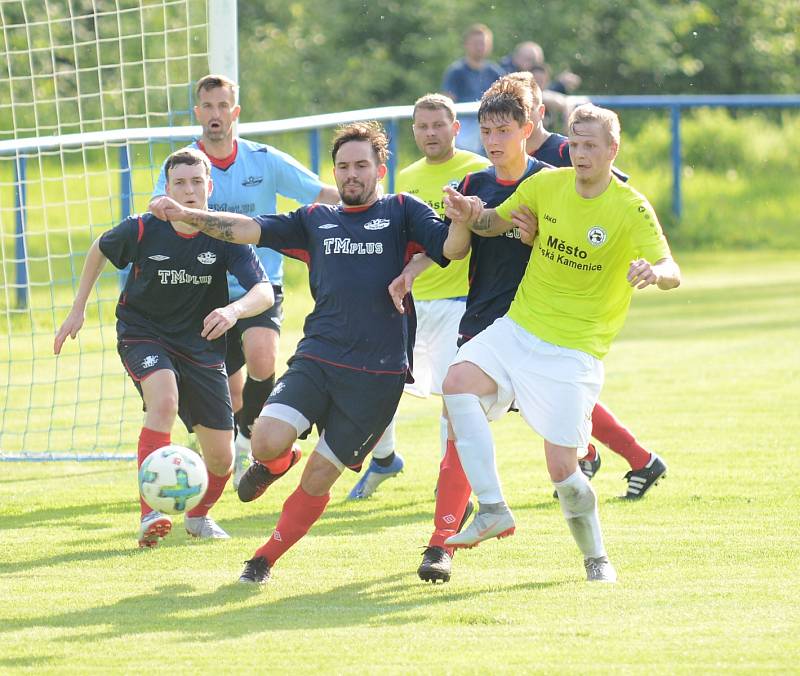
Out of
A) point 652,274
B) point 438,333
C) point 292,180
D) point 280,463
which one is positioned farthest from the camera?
point 292,180

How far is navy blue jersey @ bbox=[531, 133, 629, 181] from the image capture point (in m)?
6.93

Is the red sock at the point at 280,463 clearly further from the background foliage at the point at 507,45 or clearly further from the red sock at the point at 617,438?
the background foliage at the point at 507,45

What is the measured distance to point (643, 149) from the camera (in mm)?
23297

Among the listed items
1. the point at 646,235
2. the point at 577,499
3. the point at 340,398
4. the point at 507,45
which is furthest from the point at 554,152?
the point at 507,45

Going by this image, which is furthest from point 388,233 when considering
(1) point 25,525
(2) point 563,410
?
(1) point 25,525

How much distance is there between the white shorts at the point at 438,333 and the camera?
7.71m

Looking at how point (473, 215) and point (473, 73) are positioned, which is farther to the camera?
point (473, 73)

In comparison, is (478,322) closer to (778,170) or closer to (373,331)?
(373,331)

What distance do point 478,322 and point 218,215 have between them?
4.18ft

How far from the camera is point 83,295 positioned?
22.3 ft

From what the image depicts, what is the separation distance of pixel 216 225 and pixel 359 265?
2.11 ft

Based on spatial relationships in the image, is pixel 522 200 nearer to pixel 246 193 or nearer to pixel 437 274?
pixel 437 274

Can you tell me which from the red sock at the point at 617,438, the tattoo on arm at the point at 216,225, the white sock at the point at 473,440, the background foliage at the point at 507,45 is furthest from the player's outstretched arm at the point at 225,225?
the background foliage at the point at 507,45

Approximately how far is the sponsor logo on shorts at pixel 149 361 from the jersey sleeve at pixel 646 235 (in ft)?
7.64
